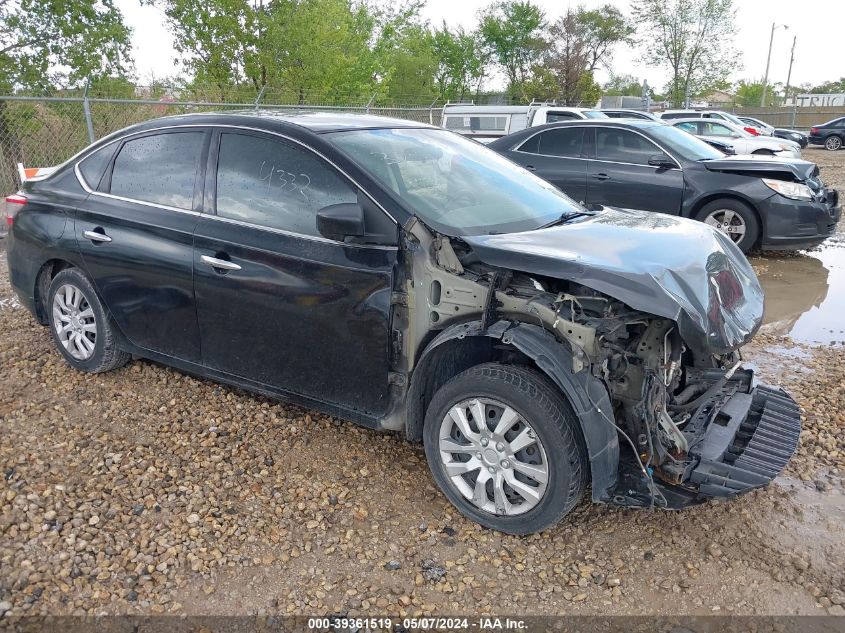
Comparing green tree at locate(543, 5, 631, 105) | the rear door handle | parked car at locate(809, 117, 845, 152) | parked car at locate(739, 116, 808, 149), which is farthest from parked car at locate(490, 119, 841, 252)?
green tree at locate(543, 5, 631, 105)

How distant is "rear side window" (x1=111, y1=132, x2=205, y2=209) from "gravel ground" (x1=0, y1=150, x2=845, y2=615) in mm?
1332

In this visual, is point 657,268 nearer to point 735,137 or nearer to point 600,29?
point 735,137

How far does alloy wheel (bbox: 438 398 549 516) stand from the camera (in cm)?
282

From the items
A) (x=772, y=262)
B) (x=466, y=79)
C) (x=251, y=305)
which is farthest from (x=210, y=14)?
(x=466, y=79)

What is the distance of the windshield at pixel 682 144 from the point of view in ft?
26.5

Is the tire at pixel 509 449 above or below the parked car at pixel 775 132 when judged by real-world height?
below

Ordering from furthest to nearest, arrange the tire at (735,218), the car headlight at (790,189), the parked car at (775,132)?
the parked car at (775,132) < the tire at (735,218) < the car headlight at (790,189)

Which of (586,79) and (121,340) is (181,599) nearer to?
(121,340)

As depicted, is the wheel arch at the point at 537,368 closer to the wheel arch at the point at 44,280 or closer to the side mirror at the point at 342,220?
the side mirror at the point at 342,220

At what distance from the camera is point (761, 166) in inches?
302

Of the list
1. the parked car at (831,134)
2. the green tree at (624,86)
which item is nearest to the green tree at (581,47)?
the green tree at (624,86)

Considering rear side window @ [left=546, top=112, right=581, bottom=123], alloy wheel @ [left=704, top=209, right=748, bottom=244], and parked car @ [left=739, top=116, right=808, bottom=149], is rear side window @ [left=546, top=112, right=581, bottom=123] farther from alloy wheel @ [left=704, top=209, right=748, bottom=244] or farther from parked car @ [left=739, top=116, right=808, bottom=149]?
parked car @ [left=739, top=116, right=808, bottom=149]

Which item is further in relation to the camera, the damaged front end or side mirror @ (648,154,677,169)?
side mirror @ (648,154,677,169)

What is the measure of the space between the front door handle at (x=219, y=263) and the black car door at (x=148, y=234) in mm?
138
